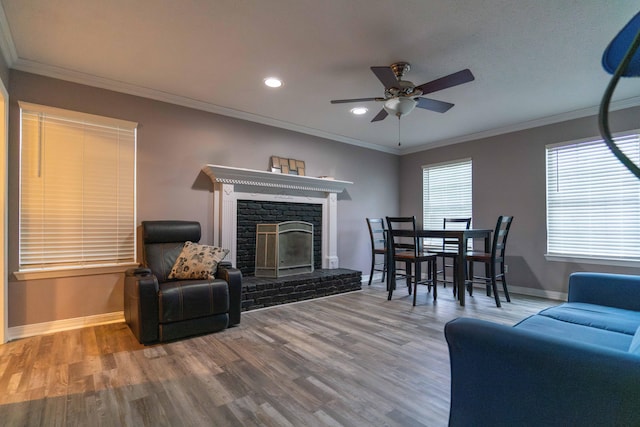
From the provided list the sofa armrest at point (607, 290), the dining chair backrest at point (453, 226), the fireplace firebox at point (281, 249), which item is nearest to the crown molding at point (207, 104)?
the dining chair backrest at point (453, 226)

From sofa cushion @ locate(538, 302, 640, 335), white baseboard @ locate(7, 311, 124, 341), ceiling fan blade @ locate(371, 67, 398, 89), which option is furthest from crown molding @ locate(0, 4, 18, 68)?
sofa cushion @ locate(538, 302, 640, 335)

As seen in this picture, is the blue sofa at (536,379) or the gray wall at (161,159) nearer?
the blue sofa at (536,379)

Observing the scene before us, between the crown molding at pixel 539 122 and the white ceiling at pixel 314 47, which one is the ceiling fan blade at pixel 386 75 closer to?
the white ceiling at pixel 314 47

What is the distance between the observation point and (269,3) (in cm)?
210

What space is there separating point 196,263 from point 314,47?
2.25 metres

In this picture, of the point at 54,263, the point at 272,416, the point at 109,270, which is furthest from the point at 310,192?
the point at 272,416

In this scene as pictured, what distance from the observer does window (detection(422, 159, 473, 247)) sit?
528 cm

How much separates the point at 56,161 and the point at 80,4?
1.55 m

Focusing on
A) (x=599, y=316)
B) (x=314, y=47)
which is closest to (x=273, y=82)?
(x=314, y=47)

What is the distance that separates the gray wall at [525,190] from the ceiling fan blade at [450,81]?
2.60 metres

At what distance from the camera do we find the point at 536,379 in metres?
1.00

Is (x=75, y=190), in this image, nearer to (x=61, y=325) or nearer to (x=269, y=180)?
(x=61, y=325)

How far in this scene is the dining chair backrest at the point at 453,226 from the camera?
16.0 feet

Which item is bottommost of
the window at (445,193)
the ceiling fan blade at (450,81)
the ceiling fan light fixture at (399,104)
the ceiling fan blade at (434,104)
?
the window at (445,193)
